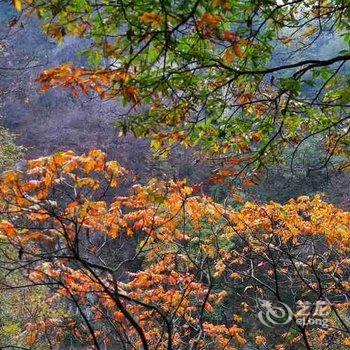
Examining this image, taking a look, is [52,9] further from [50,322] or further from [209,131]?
[50,322]

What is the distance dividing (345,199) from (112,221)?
9358mm

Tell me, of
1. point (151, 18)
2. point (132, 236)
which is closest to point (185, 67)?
point (151, 18)

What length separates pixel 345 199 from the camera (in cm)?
1177
